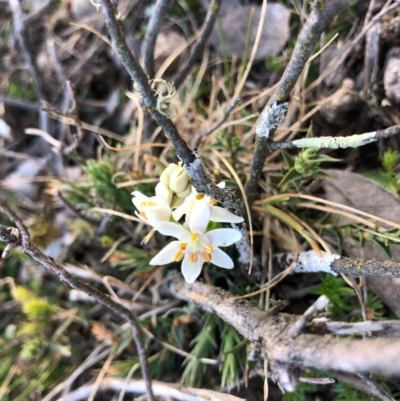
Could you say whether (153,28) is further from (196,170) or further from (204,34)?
(196,170)

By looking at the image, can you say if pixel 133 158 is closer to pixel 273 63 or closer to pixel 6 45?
pixel 273 63

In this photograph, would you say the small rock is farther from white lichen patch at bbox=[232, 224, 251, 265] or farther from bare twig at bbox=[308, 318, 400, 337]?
bare twig at bbox=[308, 318, 400, 337]

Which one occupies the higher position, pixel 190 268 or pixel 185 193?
pixel 185 193

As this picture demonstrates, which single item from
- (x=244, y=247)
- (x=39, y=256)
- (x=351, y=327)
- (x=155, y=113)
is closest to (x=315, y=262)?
(x=244, y=247)

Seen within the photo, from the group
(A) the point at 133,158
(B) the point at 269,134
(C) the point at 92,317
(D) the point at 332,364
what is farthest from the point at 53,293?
(D) the point at 332,364

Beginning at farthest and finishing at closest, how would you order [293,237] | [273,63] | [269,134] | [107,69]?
[107,69], [273,63], [293,237], [269,134]

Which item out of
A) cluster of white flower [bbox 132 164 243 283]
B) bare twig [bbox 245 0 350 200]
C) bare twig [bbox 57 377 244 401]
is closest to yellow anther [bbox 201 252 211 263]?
cluster of white flower [bbox 132 164 243 283]

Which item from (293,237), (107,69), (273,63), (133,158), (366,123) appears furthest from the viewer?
(107,69)
